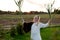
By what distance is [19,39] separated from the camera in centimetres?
1350

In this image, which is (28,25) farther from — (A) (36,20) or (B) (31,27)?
(A) (36,20)

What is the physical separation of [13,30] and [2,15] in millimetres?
10303

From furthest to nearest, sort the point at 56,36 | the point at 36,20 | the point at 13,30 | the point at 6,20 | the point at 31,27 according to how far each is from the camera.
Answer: the point at 6,20
the point at 13,30
the point at 31,27
the point at 36,20
the point at 56,36

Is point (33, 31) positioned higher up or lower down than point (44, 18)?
higher up

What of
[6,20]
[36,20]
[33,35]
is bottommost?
[6,20]

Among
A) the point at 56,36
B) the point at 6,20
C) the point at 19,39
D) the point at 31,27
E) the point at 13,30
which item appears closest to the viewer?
the point at 56,36

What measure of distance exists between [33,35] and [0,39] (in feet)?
7.83

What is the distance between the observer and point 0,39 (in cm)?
845

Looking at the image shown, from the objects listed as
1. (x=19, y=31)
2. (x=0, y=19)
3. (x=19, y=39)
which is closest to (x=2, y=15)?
(x=0, y=19)

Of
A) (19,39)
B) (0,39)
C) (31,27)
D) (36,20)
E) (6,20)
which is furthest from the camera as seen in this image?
(6,20)

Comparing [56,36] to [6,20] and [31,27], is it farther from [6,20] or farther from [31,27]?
[6,20]

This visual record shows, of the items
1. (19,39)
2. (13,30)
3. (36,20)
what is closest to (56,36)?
(36,20)

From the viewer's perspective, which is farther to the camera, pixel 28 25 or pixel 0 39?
pixel 0 39

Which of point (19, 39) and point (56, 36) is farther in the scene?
point (19, 39)
